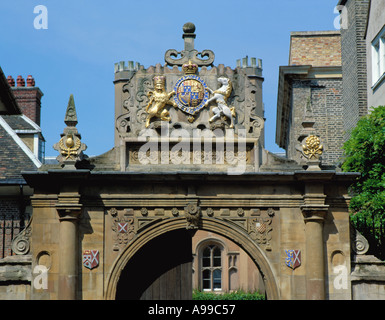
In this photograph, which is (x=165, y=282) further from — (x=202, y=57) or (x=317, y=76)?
(x=317, y=76)

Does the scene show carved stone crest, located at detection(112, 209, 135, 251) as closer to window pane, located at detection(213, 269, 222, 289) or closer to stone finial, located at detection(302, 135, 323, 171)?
stone finial, located at detection(302, 135, 323, 171)

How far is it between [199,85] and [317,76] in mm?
12887

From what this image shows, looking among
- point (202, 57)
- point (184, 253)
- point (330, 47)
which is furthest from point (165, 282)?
point (330, 47)

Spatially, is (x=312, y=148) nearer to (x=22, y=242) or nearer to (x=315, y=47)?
(x=22, y=242)

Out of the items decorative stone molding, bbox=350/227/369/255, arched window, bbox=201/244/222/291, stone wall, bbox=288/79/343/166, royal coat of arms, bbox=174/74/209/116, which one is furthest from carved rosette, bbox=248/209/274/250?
arched window, bbox=201/244/222/291

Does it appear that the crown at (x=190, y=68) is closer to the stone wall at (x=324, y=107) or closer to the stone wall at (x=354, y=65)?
the stone wall at (x=354, y=65)

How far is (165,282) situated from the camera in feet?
66.0

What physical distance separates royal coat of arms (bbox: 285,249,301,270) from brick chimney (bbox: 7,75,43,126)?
16.6 m

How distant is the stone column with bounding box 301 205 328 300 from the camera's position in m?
18.3

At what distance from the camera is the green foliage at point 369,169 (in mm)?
21250

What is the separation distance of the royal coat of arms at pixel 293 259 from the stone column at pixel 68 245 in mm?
4435

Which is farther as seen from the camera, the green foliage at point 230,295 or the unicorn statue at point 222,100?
the green foliage at point 230,295

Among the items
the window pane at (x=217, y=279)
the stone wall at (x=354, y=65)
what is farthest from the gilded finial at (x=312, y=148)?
the window pane at (x=217, y=279)

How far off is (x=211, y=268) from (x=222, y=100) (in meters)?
31.0
